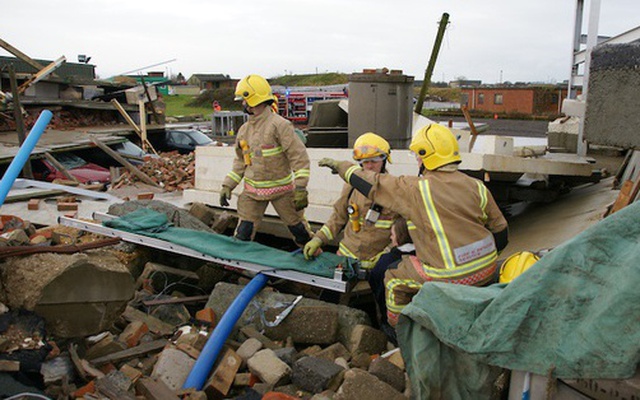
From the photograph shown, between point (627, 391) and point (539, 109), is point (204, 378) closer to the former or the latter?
point (627, 391)

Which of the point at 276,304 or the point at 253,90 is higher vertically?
the point at 253,90

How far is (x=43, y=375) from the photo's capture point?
3.45 metres

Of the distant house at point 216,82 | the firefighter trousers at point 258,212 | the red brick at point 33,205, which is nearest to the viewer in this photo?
the firefighter trousers at point 258,212

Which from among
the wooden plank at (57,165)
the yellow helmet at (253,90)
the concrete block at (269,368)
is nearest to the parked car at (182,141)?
the wooden plank at (57,165)

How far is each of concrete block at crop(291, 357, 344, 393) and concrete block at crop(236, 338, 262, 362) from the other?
0.42 m

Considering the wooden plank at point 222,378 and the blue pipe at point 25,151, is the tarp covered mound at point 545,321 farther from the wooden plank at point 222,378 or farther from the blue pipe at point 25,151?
the blue pipe at point 25,151

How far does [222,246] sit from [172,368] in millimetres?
1686

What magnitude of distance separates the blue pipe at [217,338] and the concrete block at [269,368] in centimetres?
27

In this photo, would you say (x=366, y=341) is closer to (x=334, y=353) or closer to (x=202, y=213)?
(x=334, y=353)

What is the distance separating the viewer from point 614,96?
3520 mm

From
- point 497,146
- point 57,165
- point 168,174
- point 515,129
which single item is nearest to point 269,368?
point 497,146

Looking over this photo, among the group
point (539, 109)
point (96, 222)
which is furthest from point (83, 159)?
point (539, 109)

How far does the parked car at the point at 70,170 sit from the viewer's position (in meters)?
11.8

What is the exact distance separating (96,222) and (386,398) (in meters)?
4.13
